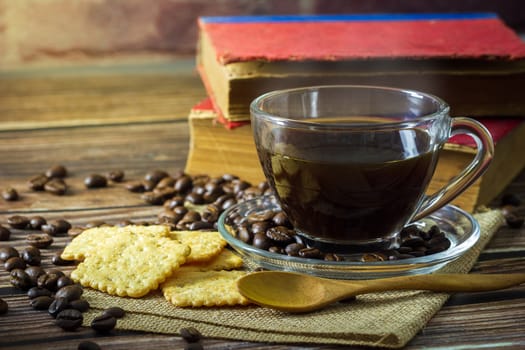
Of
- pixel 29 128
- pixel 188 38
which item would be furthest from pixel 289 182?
pixel 188 38

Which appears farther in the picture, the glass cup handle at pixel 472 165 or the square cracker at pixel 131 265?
the glass cup handle at pixel 472 165

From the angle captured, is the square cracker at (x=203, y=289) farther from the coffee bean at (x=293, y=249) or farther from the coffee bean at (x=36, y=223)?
the coffee bean at (x=36, y=223)

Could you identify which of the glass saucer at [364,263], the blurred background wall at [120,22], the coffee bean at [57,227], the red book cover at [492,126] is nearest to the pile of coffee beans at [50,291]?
the coffee bean at [57,227]

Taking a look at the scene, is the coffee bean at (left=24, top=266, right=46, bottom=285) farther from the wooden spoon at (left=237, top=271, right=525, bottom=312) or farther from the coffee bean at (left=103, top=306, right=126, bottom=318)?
the wooden spoon at (left=237, top=271, right=525, bottom=312)

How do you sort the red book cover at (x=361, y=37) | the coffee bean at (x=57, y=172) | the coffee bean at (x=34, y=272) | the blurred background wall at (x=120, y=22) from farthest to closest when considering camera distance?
the blurred background wall at (x=120, y=22), the coffee bean at (x=57, y=172), the red book cover at (x=361, y=37), the coffee bean at (x=34, y=272)

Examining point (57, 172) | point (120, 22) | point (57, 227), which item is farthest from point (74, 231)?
point (120, 22)

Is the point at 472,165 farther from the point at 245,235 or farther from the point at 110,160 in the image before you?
the point at 110,160

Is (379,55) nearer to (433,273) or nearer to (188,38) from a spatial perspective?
(433,273)

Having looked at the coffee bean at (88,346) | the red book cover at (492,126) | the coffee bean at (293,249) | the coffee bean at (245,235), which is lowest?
the coffee bean at (88,346)
